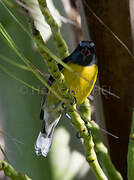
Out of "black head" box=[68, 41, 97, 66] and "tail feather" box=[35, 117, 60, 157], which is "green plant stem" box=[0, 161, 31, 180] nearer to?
"tail feather" box=[35, 117, 60, 157]

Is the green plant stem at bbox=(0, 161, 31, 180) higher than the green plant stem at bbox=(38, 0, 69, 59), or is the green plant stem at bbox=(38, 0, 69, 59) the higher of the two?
the green plant stem at bbox=(38, 0, 69, 59)

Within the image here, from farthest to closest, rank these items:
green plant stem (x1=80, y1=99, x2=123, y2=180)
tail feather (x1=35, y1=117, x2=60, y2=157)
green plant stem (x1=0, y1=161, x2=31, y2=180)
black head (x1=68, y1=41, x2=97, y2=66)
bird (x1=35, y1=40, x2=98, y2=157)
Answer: black head (x1=68, y1=41, x2=97, y2=66) → bird (x1=35, y1=40, x2=98, y2=157) → tail feather (x1=35, y1=117, x2=60, y2=157) → green plant stem (x1=80, y1=99, x2=123, y2=180) → green plant stem (x1=0, y1=161, x2=31, y2=180)

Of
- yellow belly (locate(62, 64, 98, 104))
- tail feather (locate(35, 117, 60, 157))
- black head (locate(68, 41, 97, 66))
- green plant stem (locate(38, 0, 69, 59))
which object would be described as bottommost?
tail feather (locate(35, 117, 60, 157))

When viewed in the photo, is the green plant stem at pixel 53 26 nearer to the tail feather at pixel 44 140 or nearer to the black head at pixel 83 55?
the tail feather at pixel 44 140

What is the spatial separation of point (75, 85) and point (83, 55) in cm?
24

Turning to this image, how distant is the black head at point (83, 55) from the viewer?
1460 mm

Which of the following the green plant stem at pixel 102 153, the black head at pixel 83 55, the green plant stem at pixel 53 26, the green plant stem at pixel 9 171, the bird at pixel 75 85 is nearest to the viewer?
the green plant stem at pixel 53 26

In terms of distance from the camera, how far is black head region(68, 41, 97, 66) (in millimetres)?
1460

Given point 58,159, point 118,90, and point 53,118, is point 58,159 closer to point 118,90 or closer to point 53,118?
point 53,118

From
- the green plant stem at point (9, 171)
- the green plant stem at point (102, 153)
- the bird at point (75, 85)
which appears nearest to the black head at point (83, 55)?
the bird at point (75, 85)

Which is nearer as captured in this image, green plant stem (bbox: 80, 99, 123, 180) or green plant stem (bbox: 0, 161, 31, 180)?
green plant stem (bbox: 0, 161, 31, 180)

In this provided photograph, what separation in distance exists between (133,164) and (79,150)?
0.57m

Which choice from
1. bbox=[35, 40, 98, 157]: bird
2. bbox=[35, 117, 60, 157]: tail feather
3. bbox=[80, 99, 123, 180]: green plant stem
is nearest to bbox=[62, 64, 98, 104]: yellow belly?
bbox=[35, 40, 98, 157]: bird

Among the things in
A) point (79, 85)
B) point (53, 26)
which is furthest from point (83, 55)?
point (53, 26)
